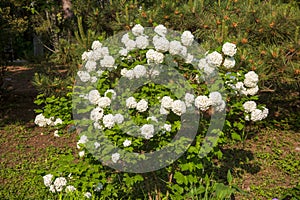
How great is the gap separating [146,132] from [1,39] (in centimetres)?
417

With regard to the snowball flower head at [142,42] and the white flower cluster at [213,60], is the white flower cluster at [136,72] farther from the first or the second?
the white flower cluster at [213,60]

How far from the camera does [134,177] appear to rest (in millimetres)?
2840

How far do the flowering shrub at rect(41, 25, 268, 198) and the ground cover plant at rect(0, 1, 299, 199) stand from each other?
19mm

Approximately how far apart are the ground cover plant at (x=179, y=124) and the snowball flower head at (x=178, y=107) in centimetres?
2

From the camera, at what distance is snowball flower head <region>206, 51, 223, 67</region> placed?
2.84 metres

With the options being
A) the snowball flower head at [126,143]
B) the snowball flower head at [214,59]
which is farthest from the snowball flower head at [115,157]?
the snowball flower head at [214,59]

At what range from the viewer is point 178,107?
2.60m

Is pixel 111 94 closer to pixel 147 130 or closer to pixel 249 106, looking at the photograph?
pixel 147 130

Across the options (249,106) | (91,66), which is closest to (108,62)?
(91,66)

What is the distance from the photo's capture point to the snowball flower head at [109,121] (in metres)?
2.64

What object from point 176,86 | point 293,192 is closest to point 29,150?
point 176,86

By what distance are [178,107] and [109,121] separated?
0.49 meters

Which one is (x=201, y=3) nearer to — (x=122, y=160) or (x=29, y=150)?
(x=122, y=160)

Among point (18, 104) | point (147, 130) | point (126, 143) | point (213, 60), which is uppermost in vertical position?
point (213, 60)
